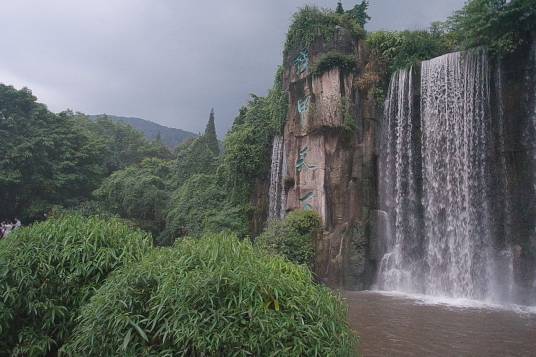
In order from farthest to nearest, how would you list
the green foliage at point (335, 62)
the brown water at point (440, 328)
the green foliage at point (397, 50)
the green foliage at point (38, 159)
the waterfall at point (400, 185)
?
the green foliage at point (38, 159) → the green foliage at point (397, 50) → the green foliage at point (335, 62) → the waterfall at point (400, 185) → the brown water at point (440, 328)

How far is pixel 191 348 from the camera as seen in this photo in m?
2.55

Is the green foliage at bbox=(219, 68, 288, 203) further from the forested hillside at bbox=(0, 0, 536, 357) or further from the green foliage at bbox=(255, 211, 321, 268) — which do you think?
the green foliage at bbox=(255, 211, 321, 268)

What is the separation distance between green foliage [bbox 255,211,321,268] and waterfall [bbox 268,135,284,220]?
287 centimetres

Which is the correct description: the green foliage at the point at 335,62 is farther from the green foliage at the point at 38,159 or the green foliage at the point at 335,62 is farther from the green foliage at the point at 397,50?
the green foliage at the point at 38,159

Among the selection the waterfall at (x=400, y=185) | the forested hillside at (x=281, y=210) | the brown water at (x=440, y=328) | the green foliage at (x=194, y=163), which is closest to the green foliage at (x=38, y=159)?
the forested hillside at (x=281, y=210)

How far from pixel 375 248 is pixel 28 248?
391 inches

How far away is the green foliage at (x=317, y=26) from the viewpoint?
44.7ft

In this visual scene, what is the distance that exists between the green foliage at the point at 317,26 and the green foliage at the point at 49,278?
1140 cm

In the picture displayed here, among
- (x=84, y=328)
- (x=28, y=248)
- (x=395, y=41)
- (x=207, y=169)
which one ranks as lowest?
(x=84, y=328)

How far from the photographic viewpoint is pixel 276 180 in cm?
1501

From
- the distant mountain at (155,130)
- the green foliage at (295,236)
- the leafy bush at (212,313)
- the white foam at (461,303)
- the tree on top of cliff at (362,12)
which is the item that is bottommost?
the white foam at (461,303)

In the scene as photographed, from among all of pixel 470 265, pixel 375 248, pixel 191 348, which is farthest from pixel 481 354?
pixel 375 248

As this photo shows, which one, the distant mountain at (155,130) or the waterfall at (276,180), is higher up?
Answer: the distant mountain at (155,130)

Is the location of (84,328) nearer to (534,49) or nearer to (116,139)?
(534,49)
